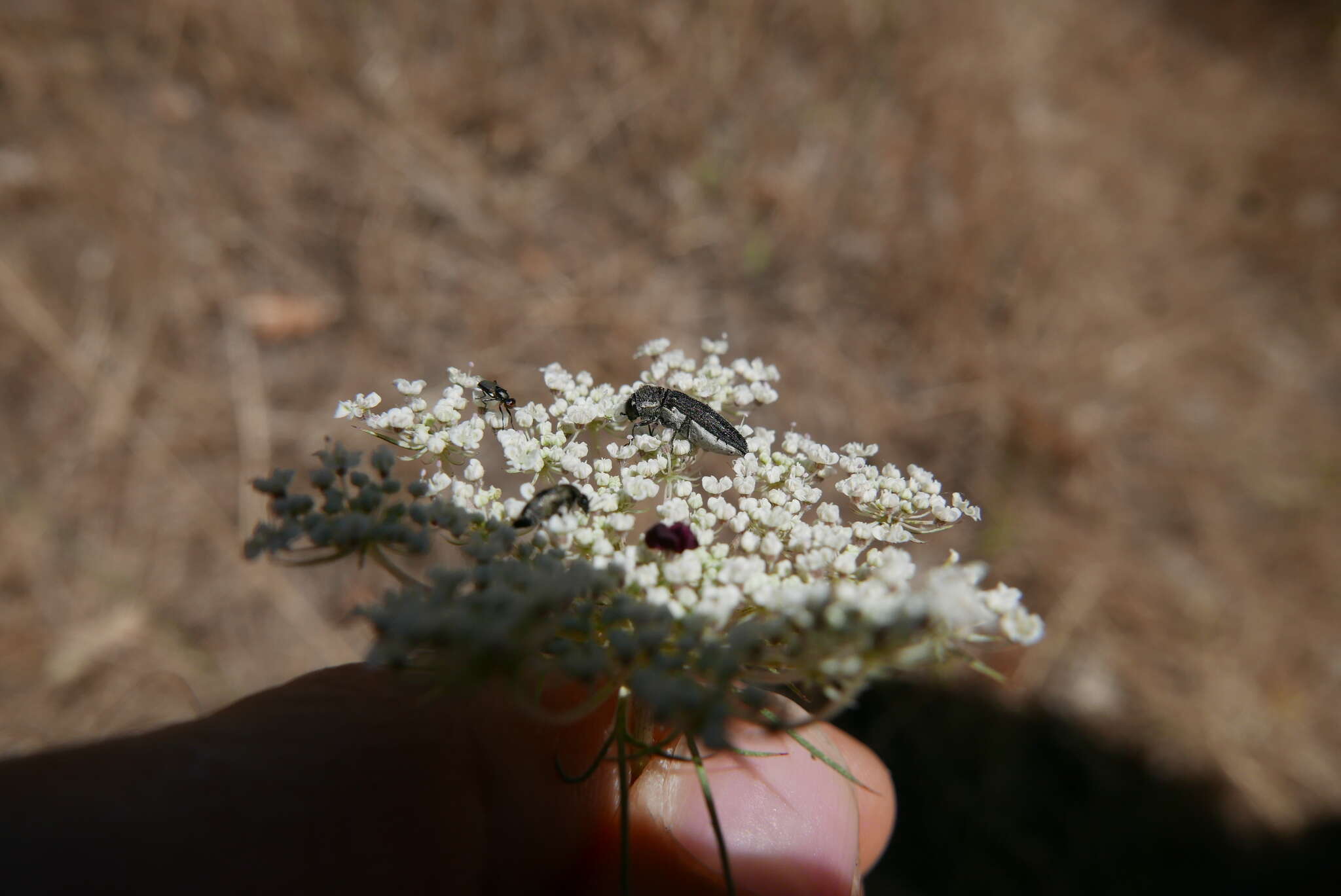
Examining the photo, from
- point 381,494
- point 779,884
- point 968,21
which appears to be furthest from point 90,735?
point 968,21

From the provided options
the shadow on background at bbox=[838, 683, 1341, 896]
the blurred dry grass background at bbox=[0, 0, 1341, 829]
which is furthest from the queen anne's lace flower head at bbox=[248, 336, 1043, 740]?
the shadow on background at bbox=[838, 683, 1341, 896]

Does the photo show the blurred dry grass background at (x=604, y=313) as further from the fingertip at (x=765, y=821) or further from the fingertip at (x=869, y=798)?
the fingertip at (x=765, y=821)

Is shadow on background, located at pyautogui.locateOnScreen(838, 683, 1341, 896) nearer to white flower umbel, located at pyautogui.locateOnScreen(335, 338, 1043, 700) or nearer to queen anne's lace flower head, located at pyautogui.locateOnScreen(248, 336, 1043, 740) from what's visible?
white flower umbel, located at pyautogui.locateOnScreen(335, 338, 1043, 700)

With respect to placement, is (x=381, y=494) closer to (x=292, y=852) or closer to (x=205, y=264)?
(x=292, y=852)

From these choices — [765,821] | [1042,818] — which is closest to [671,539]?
[765,821]

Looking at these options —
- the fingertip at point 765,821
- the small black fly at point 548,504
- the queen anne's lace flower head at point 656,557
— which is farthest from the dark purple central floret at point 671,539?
the fingertip at point 765,821
